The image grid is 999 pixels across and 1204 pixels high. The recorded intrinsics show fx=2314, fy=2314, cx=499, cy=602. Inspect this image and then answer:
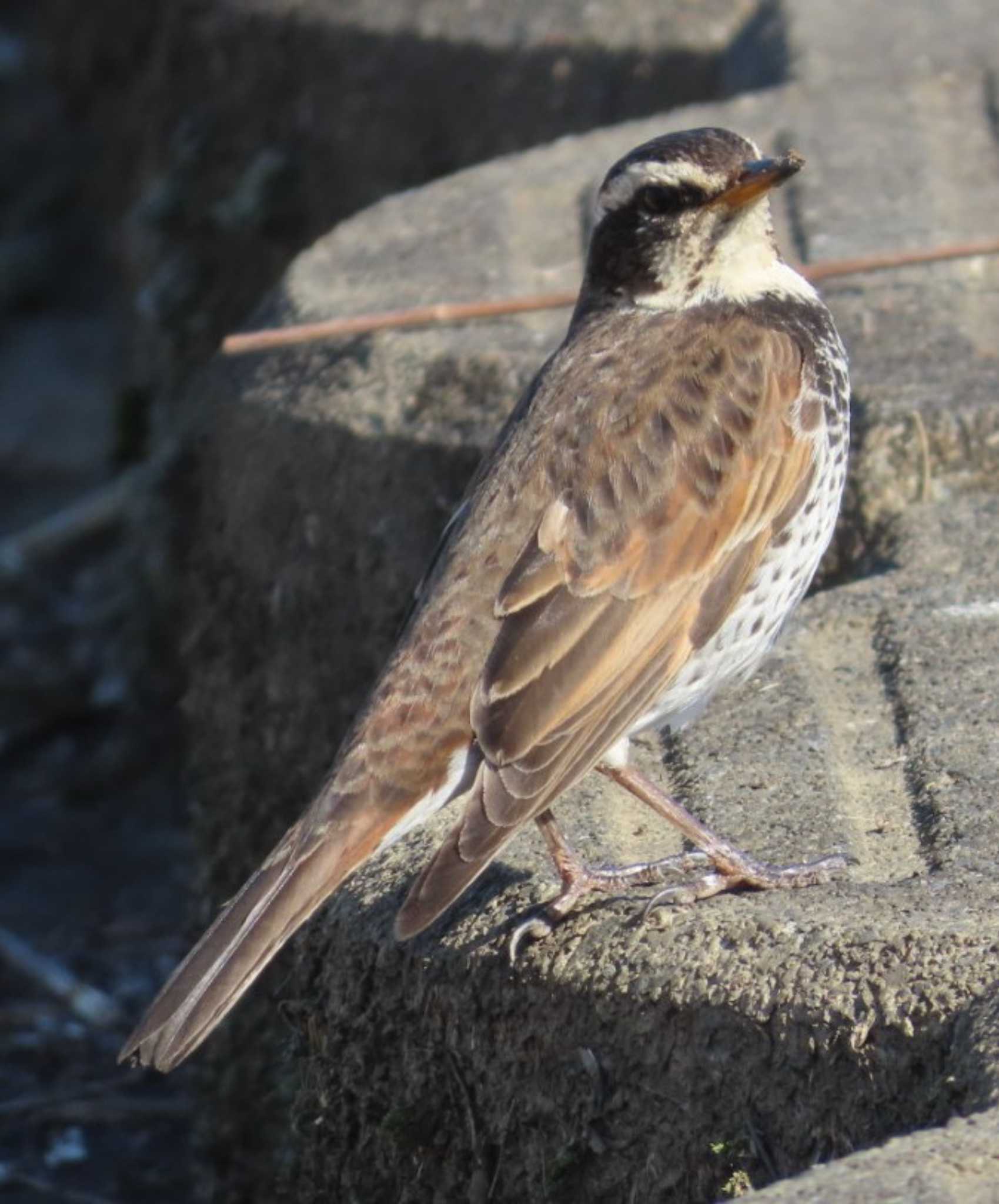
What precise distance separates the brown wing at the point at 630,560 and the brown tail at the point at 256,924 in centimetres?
27

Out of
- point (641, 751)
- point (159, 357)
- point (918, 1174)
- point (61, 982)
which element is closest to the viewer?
point (918, 1174)

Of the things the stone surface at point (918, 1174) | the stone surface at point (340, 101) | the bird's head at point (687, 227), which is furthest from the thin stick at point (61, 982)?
the stone surface at point (918, 1174)

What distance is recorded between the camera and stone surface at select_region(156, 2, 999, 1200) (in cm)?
386

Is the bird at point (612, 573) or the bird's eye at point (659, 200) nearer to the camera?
the bird at point (612, 573)

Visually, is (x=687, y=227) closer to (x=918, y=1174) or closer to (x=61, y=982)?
(x=918, y=1174)

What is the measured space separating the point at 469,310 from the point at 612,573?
2.25m

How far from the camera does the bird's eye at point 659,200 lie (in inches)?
207

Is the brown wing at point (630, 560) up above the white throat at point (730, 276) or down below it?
below

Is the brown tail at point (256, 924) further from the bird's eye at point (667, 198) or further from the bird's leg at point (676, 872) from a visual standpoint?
the bird's eye at point (667, 198)

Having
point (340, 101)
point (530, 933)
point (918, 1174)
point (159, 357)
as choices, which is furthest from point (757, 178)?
point (159, 357)

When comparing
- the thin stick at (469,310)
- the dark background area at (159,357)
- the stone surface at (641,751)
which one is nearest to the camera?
the stone surface at (641,751)

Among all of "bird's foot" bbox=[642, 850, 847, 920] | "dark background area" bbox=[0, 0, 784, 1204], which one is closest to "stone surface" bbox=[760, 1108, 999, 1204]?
"bird's foot" bbox=[642, 850, 847, 920]

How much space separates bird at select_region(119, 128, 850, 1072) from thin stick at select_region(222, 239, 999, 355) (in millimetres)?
1184

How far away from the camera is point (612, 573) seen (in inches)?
183
